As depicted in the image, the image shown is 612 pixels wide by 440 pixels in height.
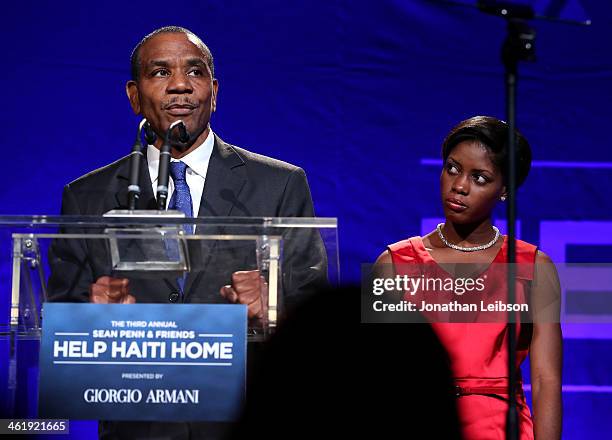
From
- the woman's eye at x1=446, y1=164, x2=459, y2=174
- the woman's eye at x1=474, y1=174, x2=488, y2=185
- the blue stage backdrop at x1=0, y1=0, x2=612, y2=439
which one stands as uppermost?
the blue stage backdrop at x1=0, y1=0, x2=612, y2=439

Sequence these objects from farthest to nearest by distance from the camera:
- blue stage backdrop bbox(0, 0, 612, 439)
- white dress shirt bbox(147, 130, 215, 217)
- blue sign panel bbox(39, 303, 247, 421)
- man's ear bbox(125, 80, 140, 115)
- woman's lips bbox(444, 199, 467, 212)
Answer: blue stage backdrop bbox(0, 0, 612, 439), man's ear bbox(125, 80, 140, 115), woman's lips bbox(444, 199, 467, 212), white dress shirt bbox(147, 130, 215, 217), blue sign panel bbox(39, 303, 247, 421)

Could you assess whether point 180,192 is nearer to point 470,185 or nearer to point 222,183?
point 222,183

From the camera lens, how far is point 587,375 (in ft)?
12.8

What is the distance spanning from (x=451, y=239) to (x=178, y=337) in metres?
1.20

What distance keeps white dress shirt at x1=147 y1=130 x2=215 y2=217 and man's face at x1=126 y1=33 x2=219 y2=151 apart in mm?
48

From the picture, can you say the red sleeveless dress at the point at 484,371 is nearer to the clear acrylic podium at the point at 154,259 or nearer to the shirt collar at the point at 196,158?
the clear acrylic podium at the point at 154,259

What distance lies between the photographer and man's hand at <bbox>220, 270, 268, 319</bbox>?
1858 mm

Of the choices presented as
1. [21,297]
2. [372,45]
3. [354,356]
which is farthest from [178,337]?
[372,45]

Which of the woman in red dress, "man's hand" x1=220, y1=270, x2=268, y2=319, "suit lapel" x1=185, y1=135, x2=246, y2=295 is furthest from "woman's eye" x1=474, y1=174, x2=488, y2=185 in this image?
"man's hand" x1=220, y1=270, x2=268, y2=319

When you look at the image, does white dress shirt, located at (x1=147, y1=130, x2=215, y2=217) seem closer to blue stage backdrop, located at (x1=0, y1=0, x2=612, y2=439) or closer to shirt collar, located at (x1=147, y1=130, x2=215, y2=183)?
shirt collar, located at (x1=147, y1=130, x2=215, y2=183)

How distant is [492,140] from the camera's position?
2783 mm

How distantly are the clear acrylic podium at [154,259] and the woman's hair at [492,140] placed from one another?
1004 mm

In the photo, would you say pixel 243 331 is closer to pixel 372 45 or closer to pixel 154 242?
pixel 154 242

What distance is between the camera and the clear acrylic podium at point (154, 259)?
189 centimetres
